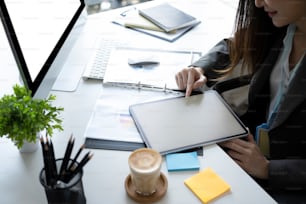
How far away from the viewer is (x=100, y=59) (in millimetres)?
1279

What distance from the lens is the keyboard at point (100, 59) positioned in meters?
1.20

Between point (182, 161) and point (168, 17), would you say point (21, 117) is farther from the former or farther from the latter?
point (168, 17)

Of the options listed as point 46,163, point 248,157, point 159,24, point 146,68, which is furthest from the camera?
point 159,24

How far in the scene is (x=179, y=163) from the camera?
0.88 metres

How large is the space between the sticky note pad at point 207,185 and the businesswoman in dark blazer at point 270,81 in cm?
14

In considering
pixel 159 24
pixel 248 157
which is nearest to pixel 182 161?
pixel 248 157

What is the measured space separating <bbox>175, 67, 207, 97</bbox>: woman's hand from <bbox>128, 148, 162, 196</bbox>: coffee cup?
0.36 meters

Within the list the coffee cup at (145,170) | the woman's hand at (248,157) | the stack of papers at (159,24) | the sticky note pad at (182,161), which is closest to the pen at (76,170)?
the coffee cup at (145,170)

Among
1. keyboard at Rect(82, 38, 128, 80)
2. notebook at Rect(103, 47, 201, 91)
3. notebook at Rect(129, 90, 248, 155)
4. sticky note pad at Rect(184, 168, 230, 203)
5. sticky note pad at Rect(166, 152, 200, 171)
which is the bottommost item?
sticky note pad at Rect(184, 168, 230, 203)

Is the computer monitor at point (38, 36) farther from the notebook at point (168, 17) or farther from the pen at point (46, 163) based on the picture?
the notebook at point (168, 17)

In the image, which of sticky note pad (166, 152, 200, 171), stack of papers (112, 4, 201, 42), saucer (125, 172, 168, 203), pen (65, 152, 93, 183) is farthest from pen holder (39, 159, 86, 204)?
stack of papers (112, 4, 201, 42)

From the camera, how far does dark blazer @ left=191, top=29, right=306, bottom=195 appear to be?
0.94 m

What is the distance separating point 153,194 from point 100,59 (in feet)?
2.05

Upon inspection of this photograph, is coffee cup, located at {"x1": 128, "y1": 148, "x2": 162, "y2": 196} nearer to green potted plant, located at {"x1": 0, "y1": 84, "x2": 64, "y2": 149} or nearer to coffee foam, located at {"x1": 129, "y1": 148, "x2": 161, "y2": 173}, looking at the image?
coffee foam, located at {"x1": 129, "y1": 148, "x2": 161, "y2": 173}
